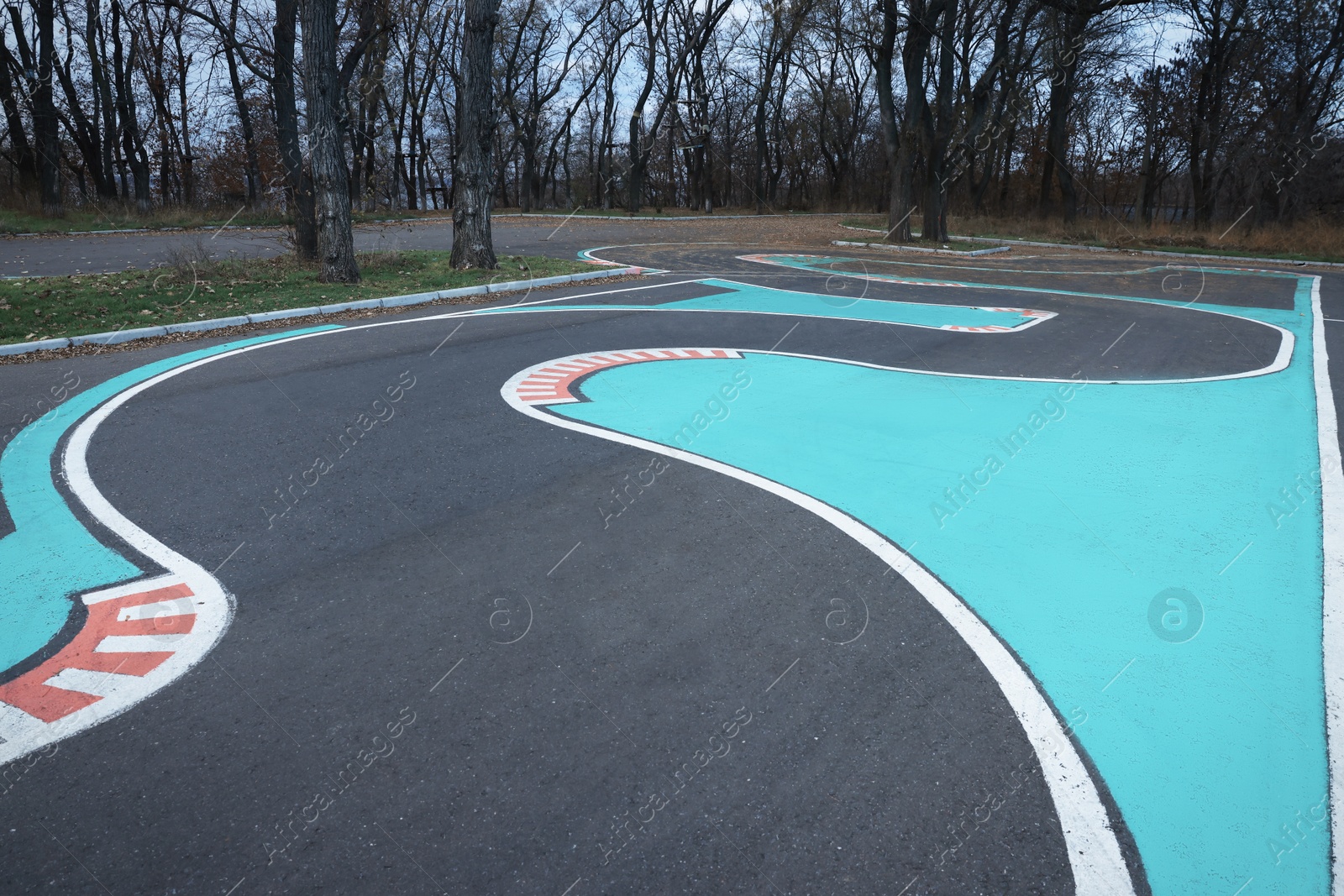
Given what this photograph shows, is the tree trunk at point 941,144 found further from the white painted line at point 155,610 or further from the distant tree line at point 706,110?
the white painted line at point 155,610

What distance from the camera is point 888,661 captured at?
3918 mm

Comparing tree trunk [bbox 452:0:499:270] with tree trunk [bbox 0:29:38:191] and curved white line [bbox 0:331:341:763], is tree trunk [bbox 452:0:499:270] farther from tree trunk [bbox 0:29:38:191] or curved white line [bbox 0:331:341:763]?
tree trunk [bbox 0:29:38:191]

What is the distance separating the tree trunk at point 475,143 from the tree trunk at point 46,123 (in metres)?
18.4

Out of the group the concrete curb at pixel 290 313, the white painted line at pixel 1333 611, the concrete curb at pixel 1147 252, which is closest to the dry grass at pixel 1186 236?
the concrete curb at pixel 1147 252

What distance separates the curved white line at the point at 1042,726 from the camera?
280 cm

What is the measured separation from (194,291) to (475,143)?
19.6ft

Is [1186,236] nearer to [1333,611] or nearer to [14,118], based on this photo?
[1333,611]

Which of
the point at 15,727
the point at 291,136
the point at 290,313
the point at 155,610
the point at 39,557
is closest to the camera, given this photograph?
the point at 15,727

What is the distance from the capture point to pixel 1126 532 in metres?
5.47

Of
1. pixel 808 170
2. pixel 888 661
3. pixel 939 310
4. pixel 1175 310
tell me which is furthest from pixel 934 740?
pixel 808 170

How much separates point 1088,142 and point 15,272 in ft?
183

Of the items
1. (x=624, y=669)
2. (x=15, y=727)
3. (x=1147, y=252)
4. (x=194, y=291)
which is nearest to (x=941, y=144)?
(x=1147, y=252)

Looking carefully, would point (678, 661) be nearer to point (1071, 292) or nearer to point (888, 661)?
point (888, 661)

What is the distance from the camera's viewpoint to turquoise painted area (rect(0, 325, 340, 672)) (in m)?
4.11
